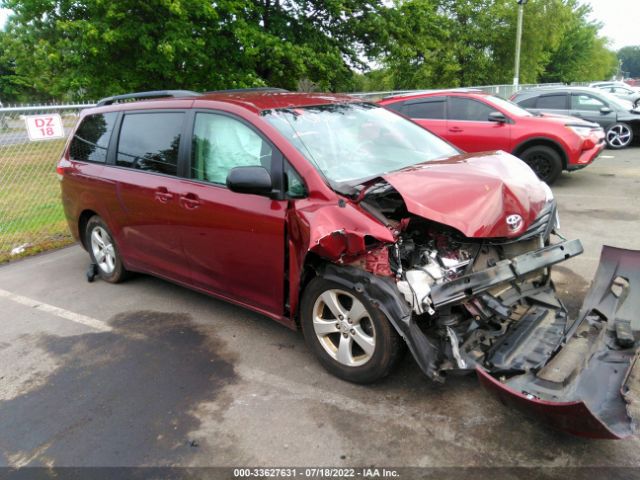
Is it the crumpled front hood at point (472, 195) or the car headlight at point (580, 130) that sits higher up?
the car headlight at point (580, 130)

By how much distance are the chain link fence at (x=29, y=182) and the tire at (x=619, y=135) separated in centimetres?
1184

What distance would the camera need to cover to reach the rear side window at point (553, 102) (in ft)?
40.2

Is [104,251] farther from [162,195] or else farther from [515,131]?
[515,131]

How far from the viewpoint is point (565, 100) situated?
12.2 meters

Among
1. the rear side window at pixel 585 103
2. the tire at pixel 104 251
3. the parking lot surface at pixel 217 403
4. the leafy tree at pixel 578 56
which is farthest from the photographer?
the leafy tree at pixel 578 56

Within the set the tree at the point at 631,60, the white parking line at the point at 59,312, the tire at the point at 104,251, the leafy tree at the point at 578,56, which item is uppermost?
the tree at the point at 631,60

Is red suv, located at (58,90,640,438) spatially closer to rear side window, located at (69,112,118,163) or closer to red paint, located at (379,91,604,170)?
rear side window, located at (69,112,118,163)

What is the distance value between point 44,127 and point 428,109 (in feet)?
21.1

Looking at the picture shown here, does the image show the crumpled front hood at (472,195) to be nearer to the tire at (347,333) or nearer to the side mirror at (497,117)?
the tire at (347,333)

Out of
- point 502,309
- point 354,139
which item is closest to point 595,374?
point 502,309

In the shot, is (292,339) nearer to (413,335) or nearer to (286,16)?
(413,335)

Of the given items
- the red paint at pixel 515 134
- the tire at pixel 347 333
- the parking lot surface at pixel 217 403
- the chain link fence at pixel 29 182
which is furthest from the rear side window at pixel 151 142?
the red paint at pixel 515 134

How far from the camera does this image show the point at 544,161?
28.8 feet

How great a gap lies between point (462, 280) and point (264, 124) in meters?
1.70
